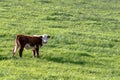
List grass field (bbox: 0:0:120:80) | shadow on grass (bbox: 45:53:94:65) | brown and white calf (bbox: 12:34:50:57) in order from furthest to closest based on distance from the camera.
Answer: shadow on grass (bbox: 45:53:94:65) → brown and white calf (bbox: 12:34:50:57) → grass field (bbox: 0:0:120:80)

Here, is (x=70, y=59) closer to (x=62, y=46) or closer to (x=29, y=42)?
(x=29, y=42)

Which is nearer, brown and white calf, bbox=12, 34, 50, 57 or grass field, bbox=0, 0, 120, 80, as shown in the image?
grass field, bbox=0, 0, 120, 80

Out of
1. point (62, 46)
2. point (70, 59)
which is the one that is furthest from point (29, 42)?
point (62, 46)

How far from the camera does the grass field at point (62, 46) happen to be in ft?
54.1

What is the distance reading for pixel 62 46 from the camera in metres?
23.3

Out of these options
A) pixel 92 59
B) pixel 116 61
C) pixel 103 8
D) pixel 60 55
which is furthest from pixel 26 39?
pixel 103 8

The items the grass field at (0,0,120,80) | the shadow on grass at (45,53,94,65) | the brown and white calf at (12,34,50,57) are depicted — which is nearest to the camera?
the grass field at (0,0,120,80)

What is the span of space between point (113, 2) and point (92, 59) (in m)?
36.8

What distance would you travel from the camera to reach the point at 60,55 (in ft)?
67.3

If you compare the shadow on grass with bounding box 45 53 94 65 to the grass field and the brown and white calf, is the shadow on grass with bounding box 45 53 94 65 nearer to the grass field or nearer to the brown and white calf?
the grass field

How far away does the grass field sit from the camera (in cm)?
1650

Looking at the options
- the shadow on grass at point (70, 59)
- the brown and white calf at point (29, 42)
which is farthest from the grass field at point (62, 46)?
the brown and white calf at point (29, 42)

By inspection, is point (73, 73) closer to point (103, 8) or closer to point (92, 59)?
point (92, 59)

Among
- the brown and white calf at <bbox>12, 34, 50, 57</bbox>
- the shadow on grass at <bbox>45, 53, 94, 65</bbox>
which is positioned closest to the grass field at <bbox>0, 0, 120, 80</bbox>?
the shadow on grass at <bbox>45, 53, 94, 65</bbox>
